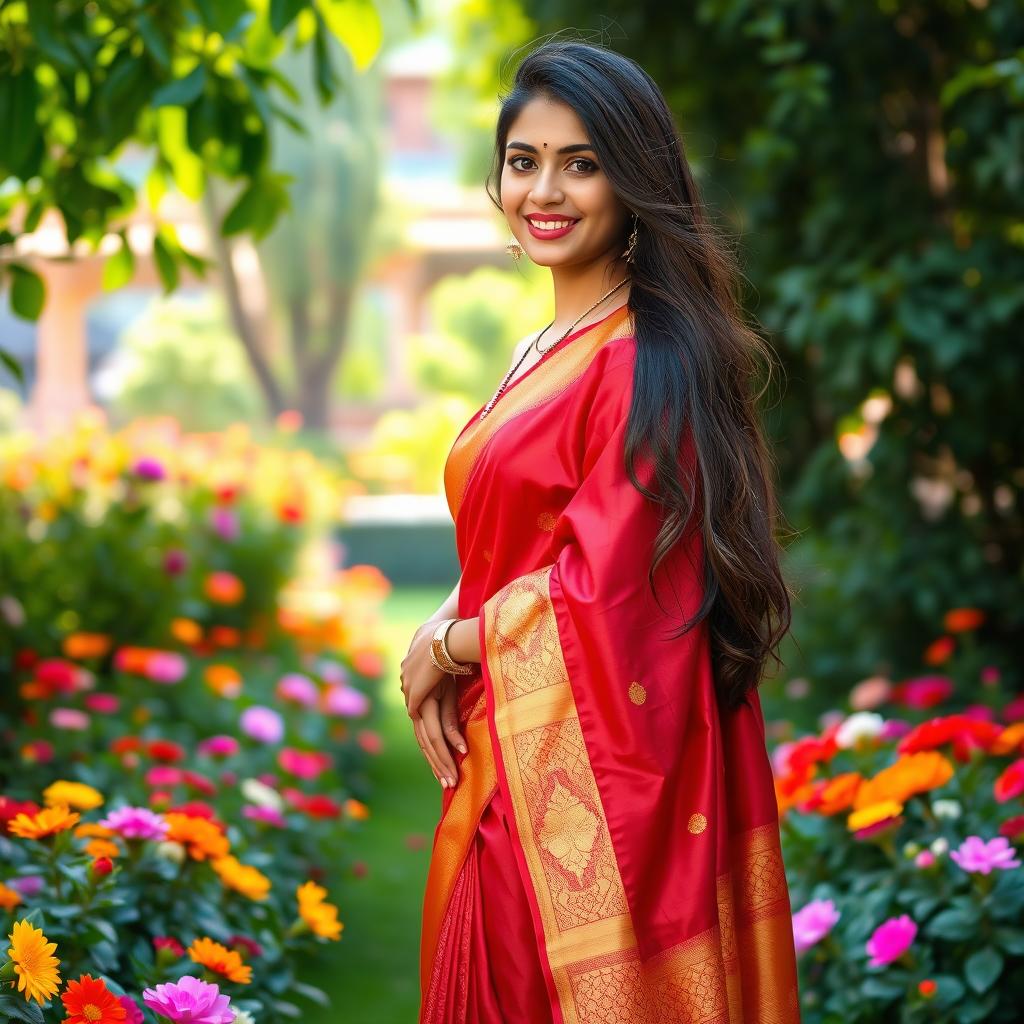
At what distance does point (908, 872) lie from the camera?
2.46 metres

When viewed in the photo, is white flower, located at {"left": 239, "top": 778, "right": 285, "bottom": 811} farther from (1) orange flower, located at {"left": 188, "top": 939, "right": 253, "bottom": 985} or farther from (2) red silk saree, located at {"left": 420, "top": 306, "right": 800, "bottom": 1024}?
(2) red silk saree, located at {"left": 420, "top": 306, "right": 800, "bottom": 1024}

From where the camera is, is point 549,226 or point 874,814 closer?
point 549,226

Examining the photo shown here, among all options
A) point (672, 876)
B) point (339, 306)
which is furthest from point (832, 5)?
point (339, 306)

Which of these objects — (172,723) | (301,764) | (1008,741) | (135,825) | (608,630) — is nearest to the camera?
(608,630)

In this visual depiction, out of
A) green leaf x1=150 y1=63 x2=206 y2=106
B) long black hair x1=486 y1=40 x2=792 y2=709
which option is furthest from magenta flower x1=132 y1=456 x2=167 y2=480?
long black hair x1=486 y1=40 x2=792 y2=709

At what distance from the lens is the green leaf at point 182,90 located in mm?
2314

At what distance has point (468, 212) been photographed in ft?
83.9

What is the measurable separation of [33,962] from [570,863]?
0.63m

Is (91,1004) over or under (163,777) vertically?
→ over

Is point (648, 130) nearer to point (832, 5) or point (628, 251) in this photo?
point (628, 251)

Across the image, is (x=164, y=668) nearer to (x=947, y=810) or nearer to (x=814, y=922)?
(x=814, y=922)

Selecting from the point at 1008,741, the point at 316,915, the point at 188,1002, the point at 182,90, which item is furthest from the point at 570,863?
the point at 182,90

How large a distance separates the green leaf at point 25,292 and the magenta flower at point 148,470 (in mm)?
1617

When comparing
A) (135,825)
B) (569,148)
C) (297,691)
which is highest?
(569,148)
